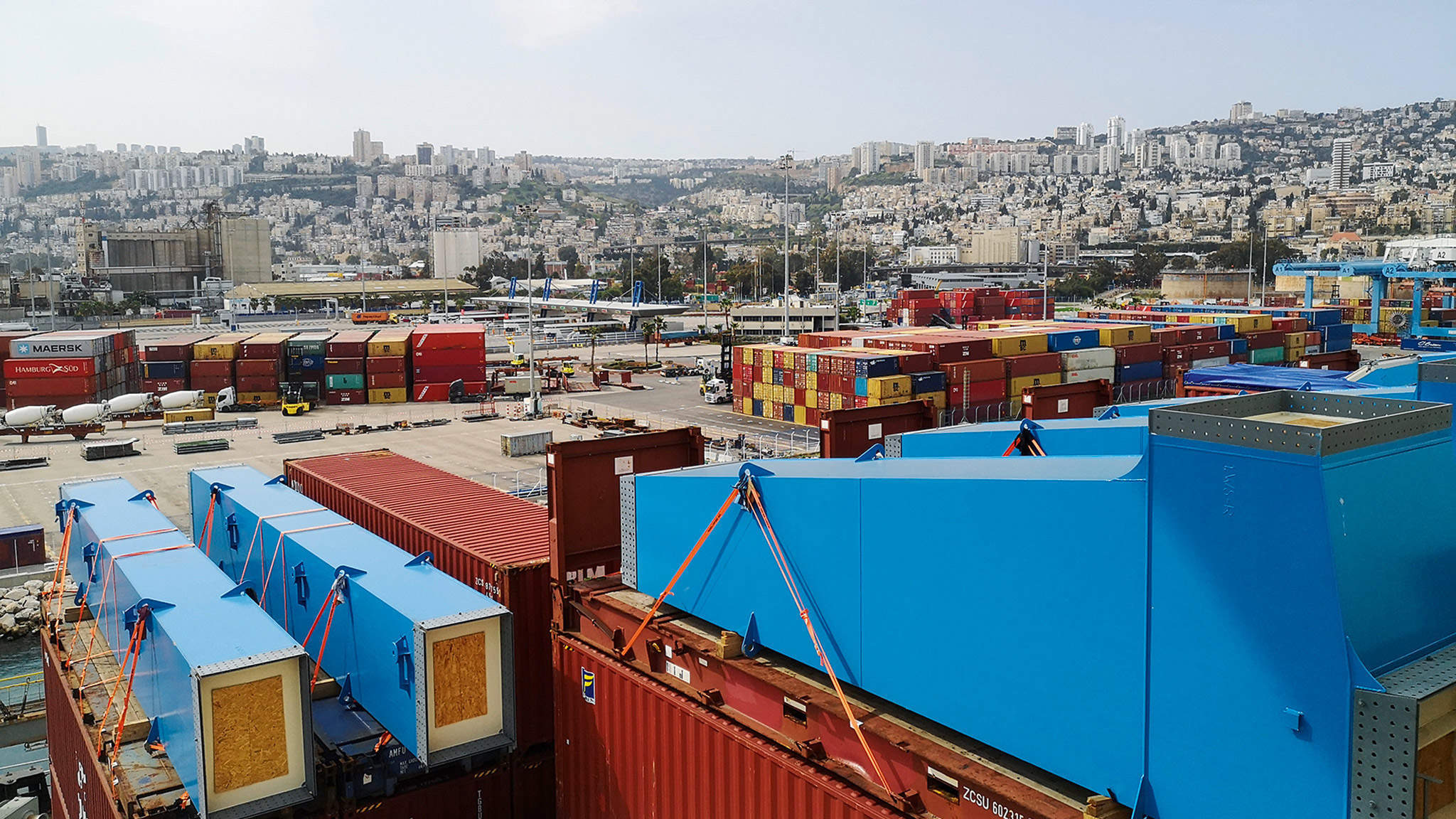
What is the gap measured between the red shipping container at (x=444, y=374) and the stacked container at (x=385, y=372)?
3.28ft

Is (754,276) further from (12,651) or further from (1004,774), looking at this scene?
(1004,774)

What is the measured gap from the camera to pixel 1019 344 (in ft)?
154

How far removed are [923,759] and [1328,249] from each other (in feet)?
579

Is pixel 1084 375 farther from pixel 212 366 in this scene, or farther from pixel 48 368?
pixel 48 368

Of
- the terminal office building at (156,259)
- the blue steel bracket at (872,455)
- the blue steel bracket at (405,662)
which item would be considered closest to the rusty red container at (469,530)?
the blue steel bracket at (405,662)

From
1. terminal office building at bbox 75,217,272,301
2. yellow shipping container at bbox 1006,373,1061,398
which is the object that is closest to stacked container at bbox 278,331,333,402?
yellow shipping container at bbox 1006,373,1061,398

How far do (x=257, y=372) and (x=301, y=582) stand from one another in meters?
50.6

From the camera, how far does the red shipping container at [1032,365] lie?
1774 inches

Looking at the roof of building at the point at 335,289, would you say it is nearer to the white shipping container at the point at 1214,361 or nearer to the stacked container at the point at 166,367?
the stacked container at the point at 166,367

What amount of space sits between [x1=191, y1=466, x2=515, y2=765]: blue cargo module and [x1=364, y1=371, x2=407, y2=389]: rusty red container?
156 feet

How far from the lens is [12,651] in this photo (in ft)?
78.2

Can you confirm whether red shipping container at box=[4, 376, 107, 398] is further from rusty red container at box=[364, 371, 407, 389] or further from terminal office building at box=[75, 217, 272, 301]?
terminal office building at box=[75, 217, 272, 301]

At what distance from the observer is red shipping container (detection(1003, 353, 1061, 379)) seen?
45.1 meters

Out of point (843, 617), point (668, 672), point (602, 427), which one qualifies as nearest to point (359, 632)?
point (668, 672)
